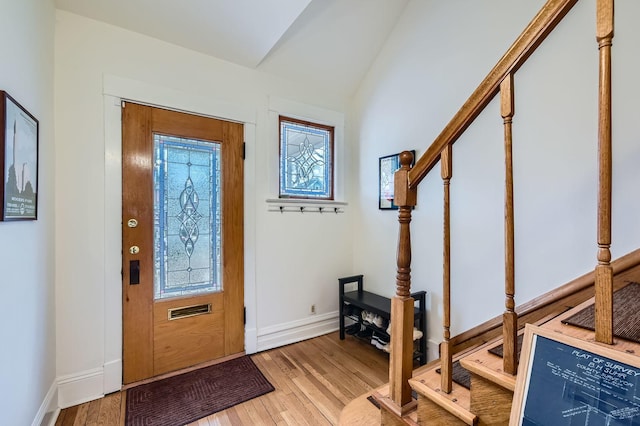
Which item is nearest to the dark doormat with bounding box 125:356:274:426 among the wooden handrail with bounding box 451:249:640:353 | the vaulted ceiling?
the wooden handrail with bounding box 451:249:640:353

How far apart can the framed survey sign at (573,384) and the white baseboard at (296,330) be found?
2273 mm

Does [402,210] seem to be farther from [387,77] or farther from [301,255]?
[387,77]

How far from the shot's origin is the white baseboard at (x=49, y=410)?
1.63 metres

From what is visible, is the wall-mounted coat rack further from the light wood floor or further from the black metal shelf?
the light wood floor

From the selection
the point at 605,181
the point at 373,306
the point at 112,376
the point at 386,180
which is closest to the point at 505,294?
the point at 605,181

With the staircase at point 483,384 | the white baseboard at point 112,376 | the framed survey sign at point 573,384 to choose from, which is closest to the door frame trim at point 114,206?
the white baseboard at point 112,376

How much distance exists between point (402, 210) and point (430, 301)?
5.14 ft

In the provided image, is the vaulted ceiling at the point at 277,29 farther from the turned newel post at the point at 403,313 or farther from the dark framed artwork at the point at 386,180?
the turned newel post at the point at 403,313

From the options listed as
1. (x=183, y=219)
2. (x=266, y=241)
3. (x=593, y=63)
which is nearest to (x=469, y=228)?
(x=593, y=63)

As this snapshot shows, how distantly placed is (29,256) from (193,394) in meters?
1.32

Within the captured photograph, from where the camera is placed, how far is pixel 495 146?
2020 mm

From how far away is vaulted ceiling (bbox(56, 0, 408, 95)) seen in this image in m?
2.06

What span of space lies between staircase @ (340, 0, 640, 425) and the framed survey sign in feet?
0.16

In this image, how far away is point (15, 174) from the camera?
135cm
